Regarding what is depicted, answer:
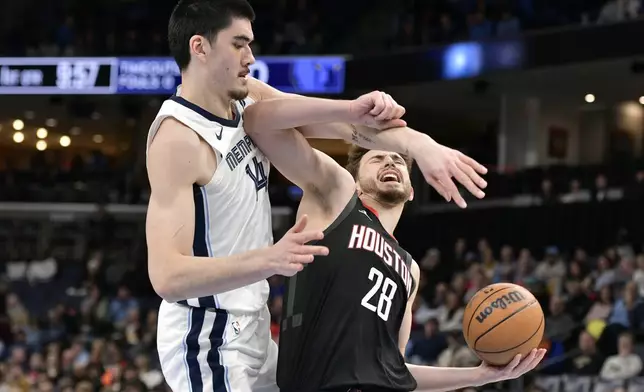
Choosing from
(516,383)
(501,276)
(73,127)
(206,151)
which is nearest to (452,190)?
(206,151)

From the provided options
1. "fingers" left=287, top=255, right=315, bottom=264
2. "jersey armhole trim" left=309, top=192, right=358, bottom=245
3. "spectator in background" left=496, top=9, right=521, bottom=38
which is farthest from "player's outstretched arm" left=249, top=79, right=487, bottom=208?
"spectator in background" left=496, top=9, right=521, bottom=38

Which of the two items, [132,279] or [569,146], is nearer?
[132,279]

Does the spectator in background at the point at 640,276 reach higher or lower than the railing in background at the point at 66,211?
lower

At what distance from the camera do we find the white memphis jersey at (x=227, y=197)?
3789 mm

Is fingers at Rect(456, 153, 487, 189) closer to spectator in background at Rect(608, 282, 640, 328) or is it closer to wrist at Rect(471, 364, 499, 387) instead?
wrist at Rect(471, 364, 499, 387)

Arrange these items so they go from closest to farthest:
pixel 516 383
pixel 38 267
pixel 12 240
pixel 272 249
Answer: pixel 272 249, pixel 516 383, pixel 38 267, pixel 12 240

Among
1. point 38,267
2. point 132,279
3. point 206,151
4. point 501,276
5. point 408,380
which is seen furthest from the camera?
point 38,267

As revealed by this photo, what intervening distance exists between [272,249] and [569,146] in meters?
18.7

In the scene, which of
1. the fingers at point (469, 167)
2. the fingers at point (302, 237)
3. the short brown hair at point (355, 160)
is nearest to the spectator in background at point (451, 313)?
the short brown hair at point (355, 160)

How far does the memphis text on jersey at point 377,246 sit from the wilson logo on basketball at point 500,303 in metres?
0.33

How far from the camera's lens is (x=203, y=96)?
3.87 m

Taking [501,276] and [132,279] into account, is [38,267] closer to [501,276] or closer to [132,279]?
[132,279]

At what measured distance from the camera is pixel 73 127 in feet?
89.4

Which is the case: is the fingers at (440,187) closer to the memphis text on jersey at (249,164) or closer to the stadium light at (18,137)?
the memphis text on jersey at (249,164)
